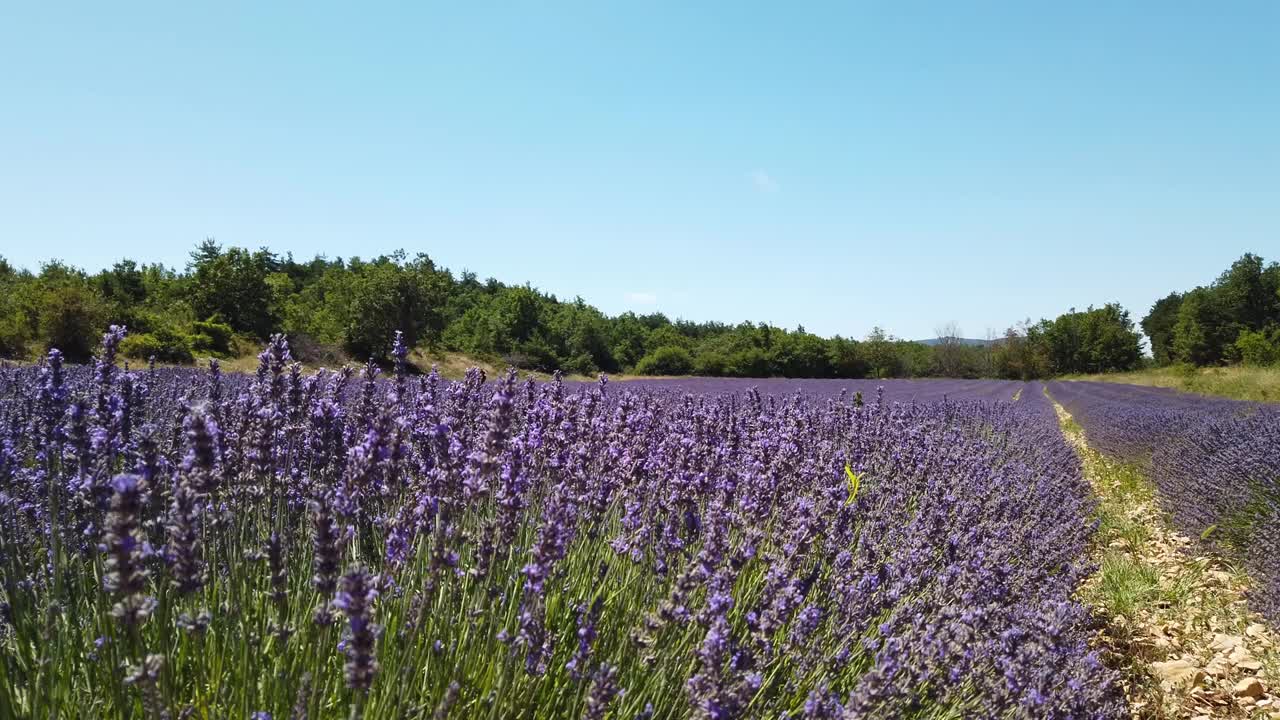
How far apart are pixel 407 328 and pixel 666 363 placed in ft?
52.1

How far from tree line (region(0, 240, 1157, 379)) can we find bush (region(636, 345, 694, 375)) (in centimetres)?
8

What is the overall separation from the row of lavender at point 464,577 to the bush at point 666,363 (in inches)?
1392

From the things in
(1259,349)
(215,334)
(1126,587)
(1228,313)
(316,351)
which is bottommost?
(1126,587)

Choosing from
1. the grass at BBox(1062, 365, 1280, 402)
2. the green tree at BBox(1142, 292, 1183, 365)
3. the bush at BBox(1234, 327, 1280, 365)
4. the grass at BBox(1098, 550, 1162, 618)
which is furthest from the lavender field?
the green tree at BBox(1142, 292, 1183, 365)

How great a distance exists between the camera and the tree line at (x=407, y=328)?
63.4 feet

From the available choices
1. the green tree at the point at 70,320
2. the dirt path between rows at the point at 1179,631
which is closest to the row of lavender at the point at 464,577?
the dirt path between rows at the point at 1179,631

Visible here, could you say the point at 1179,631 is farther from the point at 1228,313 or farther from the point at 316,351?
the point at 1228,313

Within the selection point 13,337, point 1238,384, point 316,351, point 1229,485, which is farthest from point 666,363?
point 1229,485

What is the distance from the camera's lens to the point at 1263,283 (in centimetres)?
4994

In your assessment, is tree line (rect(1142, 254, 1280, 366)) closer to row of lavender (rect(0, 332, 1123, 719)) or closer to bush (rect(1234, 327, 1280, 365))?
bush (rect(1234, 327, 1280, 365))

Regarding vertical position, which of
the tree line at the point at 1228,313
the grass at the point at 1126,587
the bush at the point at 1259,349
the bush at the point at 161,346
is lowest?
the grass at the point at 1126,587

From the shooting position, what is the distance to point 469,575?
2.02 metres

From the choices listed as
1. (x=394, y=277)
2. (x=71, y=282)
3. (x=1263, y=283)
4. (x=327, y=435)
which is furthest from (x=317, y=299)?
(x=1263, y=283)

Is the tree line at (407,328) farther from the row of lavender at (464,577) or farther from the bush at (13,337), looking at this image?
the row of lavender at (464,577)
